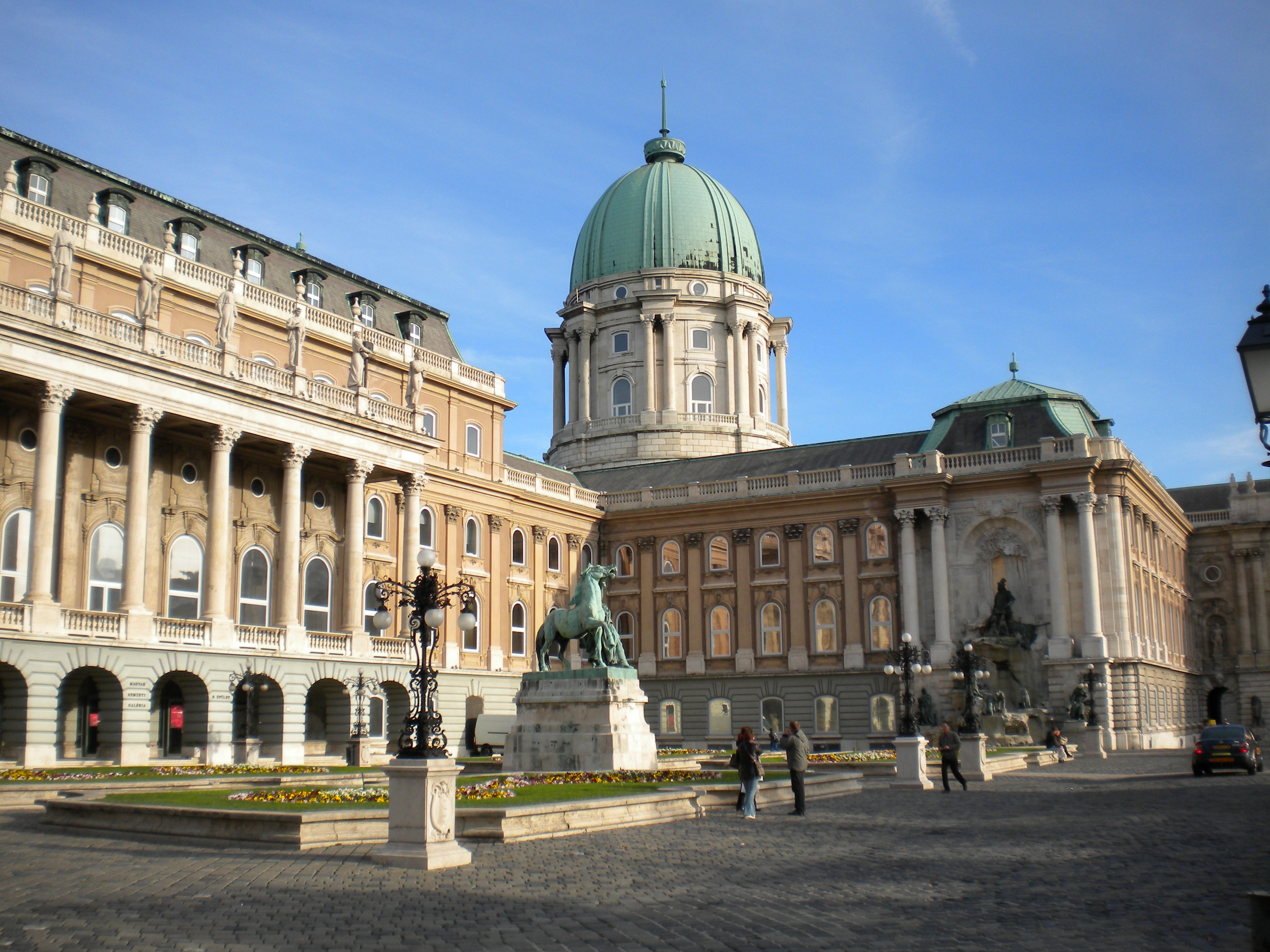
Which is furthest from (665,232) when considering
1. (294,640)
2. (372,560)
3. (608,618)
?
(608,618)

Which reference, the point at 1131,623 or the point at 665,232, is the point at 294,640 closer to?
the point at 1131,623

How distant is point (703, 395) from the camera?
88.8 metres

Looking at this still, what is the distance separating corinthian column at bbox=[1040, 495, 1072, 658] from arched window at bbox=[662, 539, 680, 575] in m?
20.5

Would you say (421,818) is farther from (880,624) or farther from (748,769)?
(880,624)

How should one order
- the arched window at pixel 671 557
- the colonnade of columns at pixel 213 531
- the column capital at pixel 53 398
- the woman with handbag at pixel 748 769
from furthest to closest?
the arched window at pixel 671 557 < the column capital at pixel 53 398 < the colonnade of columns at pixel 213 531 < the woman with handbag at pixel 748 769

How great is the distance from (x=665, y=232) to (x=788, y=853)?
76264 millimetres

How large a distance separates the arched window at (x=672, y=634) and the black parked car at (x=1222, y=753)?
110ft

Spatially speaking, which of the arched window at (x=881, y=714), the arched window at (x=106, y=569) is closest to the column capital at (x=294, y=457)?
the arched window at (x=106, y=569)

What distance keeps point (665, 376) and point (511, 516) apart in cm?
2669

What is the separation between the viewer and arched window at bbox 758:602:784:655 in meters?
67.2

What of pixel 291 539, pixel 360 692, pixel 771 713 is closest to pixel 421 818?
pixel 360 692

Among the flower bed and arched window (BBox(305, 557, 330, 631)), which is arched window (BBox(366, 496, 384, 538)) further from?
the flower bed

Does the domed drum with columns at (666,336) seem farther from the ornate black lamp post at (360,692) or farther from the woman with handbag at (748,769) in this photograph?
the woman with handbag at (748,769)

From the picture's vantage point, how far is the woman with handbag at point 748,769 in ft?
79.7
